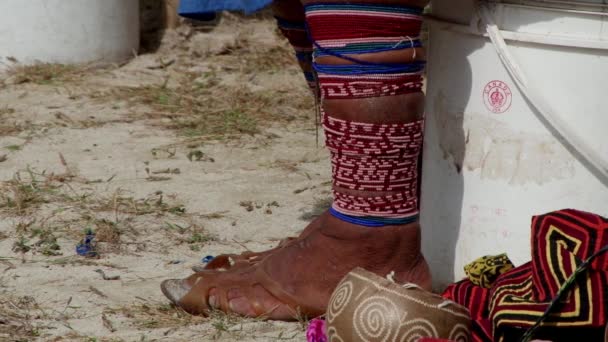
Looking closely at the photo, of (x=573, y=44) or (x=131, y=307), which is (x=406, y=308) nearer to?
(x=573, y=44)

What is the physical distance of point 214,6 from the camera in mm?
2178

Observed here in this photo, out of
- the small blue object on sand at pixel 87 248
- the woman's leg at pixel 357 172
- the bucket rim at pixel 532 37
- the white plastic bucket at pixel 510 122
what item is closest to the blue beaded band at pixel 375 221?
the woman's leg at pixel 357 172

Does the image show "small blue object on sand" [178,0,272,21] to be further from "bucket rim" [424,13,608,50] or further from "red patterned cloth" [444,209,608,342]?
"red patterned cloth" [444,209,608,342]

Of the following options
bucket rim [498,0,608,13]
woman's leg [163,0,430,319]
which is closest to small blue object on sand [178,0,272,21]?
woman's leg [163,0,430,319]

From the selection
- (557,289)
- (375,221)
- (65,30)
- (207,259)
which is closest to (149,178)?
(207,259)

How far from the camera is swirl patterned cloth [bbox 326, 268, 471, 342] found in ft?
5.78

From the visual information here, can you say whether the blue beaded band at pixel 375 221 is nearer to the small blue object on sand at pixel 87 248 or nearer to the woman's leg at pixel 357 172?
the woman's leg at pixel 357 172

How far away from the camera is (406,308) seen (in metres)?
1.76

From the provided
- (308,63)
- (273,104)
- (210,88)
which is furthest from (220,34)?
(308,63)

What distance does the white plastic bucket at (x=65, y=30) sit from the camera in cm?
465

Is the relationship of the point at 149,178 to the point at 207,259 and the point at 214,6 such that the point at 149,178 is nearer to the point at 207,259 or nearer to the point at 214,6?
the point at 207,259

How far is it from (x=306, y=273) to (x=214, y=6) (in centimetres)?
59

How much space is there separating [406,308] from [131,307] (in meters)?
0.74

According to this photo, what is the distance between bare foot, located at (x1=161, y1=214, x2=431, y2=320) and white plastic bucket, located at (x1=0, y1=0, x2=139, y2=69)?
2734 millimetres
